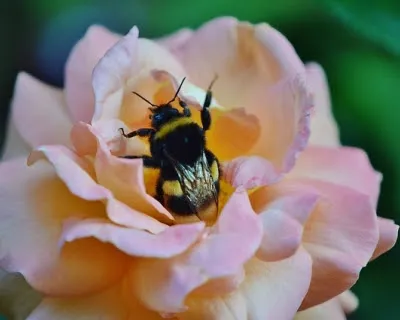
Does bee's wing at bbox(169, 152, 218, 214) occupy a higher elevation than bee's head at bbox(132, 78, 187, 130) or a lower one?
lower

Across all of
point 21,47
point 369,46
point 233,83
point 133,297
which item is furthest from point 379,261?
point 21,47

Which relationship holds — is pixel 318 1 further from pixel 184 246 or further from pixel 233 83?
pixel 184 246

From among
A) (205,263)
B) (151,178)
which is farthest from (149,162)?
(205,263)

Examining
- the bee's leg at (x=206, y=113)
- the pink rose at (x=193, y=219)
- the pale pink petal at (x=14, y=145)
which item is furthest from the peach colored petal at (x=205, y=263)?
the pale pink petal at (x=14, y=145)

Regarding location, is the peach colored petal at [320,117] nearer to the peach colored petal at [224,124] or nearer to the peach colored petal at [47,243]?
the peach colored petal at [224,124]

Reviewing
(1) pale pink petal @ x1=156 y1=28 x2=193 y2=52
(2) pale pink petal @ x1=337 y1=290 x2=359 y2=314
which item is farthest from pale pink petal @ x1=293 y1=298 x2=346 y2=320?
(1) pale pink petal @ x1=156 y1=28 x2=193 y2=52

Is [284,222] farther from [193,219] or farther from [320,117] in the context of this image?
[320,117]

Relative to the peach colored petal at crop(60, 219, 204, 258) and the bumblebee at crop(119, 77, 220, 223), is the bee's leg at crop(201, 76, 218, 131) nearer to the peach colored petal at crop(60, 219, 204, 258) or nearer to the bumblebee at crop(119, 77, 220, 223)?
the bumblebee at crop(119, 77, 220, 223)

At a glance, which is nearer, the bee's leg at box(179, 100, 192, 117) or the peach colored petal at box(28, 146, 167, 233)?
the peach colored petal at box(28, 146, 167, 233)
